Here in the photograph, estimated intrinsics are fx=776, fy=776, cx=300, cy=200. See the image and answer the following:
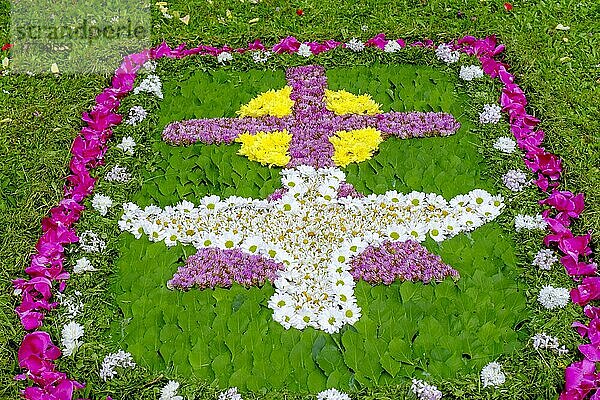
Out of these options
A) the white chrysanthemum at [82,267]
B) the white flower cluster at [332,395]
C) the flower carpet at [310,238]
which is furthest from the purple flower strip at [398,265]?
the white chrysanthemum at [82,267]

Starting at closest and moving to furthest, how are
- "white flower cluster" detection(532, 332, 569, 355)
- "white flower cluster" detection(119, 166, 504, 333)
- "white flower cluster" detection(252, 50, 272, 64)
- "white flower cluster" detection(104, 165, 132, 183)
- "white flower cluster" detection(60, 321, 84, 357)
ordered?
1. "white flower cluster" detection(532, 332, 569, 355)
2. "white flower cluster" detection(60, 321, 84, 357)
3. "white flower cluster" detection(119, 166, 504, 333)
4. "white flower cluster" detection(104, 165, 132, 183)
5. "white flower cluster" detection(252, 50, 272, 64)

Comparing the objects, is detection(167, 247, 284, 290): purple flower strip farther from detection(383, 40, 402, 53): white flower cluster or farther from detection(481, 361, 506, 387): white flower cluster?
detection(383, 40, 402, 53): white flower cluster

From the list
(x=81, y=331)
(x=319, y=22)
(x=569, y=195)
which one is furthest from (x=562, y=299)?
(x=319, y=22)

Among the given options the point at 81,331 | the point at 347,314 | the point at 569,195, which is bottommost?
the point at 81,331

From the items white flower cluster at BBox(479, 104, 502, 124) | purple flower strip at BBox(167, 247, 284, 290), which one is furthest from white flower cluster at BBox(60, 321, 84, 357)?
white flower cluster at BBox(479, 104, 502, 124)

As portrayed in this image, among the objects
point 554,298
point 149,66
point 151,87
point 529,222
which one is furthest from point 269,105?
point 554,298

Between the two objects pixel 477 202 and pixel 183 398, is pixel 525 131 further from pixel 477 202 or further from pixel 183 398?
pixel 183 398

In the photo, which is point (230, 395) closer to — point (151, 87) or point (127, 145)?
point (127, 145)

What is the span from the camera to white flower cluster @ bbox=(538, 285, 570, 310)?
122 inches

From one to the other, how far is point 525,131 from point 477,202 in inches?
25.0

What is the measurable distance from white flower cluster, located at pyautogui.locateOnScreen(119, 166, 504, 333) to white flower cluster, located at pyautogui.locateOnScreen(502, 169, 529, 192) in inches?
4.5

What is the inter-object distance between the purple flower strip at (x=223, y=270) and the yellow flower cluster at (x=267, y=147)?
0.67 metres

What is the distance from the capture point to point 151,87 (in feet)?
14.8

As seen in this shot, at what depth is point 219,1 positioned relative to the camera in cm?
564
